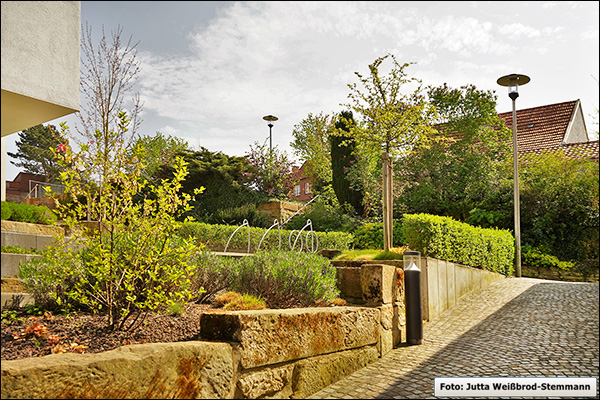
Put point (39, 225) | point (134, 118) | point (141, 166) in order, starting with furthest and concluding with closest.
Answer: point (134, 118), point (39, 225), point (141, 166)

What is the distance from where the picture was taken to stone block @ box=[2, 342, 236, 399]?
2152 millimetres

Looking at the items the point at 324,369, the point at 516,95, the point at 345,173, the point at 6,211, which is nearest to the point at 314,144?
the point at 345,173

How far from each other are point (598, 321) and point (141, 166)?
5.95 meters

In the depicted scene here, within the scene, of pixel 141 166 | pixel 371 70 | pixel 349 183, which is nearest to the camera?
pixel 141 166

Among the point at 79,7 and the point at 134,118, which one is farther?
the point at 134,118

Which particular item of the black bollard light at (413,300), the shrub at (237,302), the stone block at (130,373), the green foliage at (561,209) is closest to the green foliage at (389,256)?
the black bollard light at (413,300)

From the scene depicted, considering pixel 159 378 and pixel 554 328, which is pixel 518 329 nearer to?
pixel 554 328

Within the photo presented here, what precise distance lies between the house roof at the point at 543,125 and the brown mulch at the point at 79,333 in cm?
1494

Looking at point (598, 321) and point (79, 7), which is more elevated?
point (79, 7)

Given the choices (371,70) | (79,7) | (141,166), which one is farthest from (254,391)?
(371,70)

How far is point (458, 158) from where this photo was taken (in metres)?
14.2

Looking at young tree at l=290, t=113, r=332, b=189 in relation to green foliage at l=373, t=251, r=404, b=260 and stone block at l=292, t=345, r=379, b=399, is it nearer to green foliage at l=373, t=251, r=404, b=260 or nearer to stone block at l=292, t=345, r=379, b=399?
green foliage at l=373, t=251, r=404, b=260

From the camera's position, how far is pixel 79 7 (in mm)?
4398

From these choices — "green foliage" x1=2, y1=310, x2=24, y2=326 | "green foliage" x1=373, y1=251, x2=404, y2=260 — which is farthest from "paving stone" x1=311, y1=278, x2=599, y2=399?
"green foliage" x1=2, y1=310, x2=24, y2=326
